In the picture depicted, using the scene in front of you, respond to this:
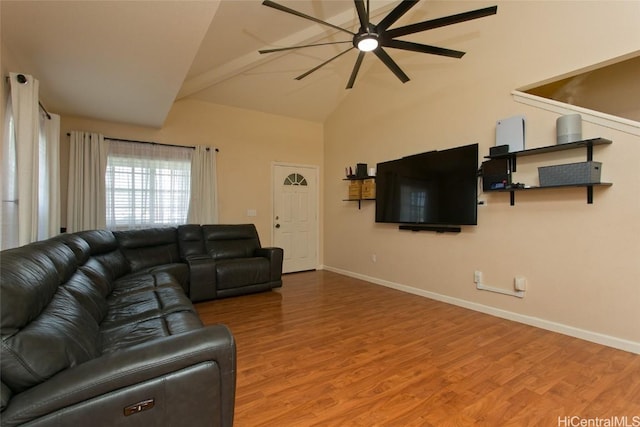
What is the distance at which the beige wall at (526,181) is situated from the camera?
2.55m

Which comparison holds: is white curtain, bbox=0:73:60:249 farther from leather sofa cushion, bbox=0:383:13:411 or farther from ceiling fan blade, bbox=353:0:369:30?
ceiling fan blade, bbox=353:0:369:30

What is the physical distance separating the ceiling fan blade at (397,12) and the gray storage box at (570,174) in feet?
6.42

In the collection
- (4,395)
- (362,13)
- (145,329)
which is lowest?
(145,329)

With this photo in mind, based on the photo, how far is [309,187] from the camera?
6.05 m

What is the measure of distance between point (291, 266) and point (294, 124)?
110 inches

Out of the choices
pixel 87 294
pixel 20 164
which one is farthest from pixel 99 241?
pixel 87 294

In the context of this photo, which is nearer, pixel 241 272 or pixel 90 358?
pixel 90 358

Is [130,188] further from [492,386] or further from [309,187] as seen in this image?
[492,386]

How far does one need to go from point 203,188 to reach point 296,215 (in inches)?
71.5

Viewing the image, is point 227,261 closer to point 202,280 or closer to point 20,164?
point 202,280

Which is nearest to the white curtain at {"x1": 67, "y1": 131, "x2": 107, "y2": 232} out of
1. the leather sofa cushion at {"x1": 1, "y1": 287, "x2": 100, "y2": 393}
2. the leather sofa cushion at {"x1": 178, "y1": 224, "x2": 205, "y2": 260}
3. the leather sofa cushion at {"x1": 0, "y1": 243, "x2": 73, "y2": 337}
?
the leather sofa cushion at {"x1": 178, "y1": 224, "x2": 205, "y2": 260}

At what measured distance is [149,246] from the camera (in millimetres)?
4082

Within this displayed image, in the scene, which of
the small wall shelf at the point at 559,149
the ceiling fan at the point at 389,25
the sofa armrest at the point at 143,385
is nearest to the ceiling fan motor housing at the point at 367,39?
the ceiling fan at the point at 389,25

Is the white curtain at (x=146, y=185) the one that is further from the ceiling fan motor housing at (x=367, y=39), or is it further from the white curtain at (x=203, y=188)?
the ceiling fan motor housing at (x=367, y=39)
